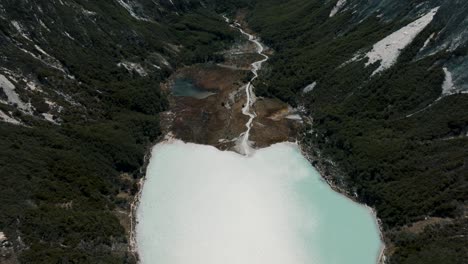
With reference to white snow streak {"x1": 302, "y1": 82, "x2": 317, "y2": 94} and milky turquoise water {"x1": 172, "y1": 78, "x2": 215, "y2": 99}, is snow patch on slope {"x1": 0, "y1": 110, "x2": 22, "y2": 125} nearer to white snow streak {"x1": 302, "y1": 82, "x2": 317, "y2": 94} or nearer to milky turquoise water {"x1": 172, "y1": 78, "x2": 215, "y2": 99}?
milky turquoise water {"x1": 172, "y1": 78, "x2": 215, "y2": 99}

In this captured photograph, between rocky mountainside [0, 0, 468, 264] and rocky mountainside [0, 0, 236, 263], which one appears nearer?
rocky mountainside [0, 0, 236, 263]

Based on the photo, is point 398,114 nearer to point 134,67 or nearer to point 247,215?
point 247,215

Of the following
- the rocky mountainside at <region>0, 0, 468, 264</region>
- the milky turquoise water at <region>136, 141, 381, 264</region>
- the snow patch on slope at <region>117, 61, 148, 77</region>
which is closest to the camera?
the rocky mountainside at <region>0, 0, 468, 264</region>

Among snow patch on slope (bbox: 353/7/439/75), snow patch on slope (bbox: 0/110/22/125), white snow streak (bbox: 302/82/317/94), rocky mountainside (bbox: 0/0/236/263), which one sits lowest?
white snow streak (bbox: 302/82/317/94)

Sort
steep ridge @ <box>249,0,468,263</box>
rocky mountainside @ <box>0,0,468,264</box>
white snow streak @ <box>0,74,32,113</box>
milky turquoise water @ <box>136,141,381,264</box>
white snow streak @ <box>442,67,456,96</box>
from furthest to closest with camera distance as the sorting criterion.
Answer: white snow streak @ <box>442,67,456,96</box> → white snow streak @ <box>0,74,32,113</box> → steep ridge @ <box>249,0,468,263</box> → milky turquoise water @ <box>136,141,381,264</box> → rocky mountainside @ <box>0,0,468,264</box>

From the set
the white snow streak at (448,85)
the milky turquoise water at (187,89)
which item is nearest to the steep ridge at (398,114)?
the white snow streak at (448,85)

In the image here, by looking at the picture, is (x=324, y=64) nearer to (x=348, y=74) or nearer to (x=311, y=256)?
(x=348, y=74)

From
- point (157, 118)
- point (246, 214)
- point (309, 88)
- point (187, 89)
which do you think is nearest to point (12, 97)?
point (157, 118)

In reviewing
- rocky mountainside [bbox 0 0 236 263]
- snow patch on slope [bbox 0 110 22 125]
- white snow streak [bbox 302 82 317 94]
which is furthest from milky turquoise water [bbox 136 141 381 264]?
white snow streak [bbox 302 82 317 94]

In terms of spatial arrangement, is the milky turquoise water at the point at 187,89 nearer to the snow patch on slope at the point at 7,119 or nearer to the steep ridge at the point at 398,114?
the steep ridge at the point at 398,114
